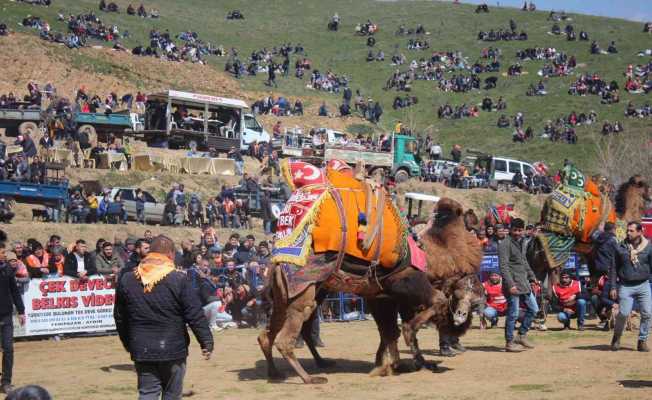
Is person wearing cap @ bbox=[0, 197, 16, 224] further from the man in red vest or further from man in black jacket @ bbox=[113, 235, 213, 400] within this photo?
man in black jacket @ bbox=[113, 235, 213, 400]

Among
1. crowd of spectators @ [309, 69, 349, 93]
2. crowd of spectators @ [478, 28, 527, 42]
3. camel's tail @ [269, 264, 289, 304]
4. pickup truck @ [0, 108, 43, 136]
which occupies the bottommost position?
camel's tail @ [269, 264, 289, 304]

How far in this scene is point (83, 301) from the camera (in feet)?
61.1

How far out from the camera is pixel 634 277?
45.6 ft

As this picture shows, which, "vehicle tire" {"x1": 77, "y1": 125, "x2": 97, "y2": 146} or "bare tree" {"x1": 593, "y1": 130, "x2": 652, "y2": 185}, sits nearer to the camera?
"vehicle tire" {"x1": 77, "y1": 125, "x2": 97, "y2": 146}

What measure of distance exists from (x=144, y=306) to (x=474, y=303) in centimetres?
629

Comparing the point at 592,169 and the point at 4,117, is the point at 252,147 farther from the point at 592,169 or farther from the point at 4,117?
the point at 592,169

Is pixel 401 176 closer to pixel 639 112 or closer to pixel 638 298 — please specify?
pixel 639 112

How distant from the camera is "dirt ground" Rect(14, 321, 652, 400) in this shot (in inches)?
440

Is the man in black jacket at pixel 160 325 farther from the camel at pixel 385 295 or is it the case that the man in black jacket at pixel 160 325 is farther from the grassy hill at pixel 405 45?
the grassy hill at pixel 405 45

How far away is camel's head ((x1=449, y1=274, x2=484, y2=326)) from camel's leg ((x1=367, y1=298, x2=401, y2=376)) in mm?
900

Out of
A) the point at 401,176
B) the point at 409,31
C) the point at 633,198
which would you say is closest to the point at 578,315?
the point at 633,198

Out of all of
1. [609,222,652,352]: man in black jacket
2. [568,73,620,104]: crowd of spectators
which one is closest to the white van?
[568,73,620,104]: crowd of spectators

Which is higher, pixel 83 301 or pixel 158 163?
pixel 158 163

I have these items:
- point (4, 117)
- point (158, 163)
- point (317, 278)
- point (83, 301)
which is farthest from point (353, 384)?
point (4, 117)
